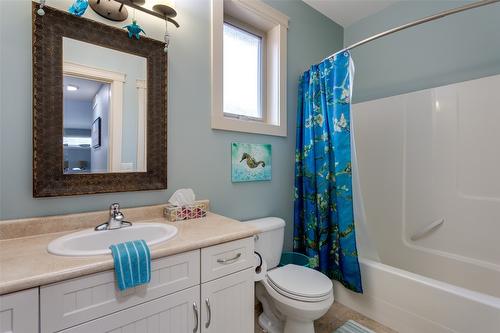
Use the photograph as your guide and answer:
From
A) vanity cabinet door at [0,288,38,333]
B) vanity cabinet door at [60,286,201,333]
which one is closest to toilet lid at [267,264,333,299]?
vanity cabinet door at [60,286,201,333]

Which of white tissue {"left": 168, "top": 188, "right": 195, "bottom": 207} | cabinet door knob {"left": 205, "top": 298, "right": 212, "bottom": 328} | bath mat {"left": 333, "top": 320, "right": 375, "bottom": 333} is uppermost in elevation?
white tissue {"left": 168, "top": 188, "right": 195, "bottom": 207}

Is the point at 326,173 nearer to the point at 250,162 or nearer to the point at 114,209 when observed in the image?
the point at 250,162

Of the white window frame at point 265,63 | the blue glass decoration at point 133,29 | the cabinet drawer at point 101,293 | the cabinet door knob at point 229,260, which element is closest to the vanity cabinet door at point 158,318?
the cabinet drawer at point 101,293

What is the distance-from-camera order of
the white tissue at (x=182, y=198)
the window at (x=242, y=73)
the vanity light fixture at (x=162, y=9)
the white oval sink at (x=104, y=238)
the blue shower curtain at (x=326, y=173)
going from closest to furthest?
the white oval sink at (x=104, y=238) → the vanity light fixture at (x=162, y=9) → the white tissue at (x=182, y=198) → the blue shower curtain at (x=326, y=173) → the window at (x=242, y=73)

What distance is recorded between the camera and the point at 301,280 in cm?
148

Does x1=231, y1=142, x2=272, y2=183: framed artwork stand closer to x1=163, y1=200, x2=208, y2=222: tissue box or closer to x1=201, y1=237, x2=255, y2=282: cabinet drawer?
x1=163, y1=200, x2=208, y2=222: tissue box

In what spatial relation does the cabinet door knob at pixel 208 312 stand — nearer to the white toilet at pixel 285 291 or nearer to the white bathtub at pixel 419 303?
the white toilet at pixel 285 291

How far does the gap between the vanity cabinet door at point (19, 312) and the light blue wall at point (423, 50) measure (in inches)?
111

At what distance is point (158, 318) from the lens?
0.91 m

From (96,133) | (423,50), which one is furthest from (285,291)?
(423,50)

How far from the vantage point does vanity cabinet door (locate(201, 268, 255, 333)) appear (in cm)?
104

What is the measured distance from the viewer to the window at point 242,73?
1.93 m

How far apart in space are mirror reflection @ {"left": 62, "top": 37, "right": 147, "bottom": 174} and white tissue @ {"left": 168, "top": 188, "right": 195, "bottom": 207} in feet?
0.78

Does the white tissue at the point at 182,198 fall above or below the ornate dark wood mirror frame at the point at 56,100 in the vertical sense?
below
